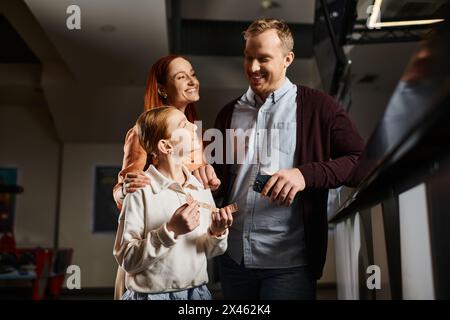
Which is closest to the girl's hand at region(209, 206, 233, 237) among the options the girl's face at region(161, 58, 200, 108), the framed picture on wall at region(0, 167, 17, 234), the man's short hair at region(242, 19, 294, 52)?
the girl's face at region(161, 58, 200, 108)

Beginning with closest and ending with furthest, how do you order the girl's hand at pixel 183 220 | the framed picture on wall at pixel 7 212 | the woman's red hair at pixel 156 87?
the girl's hand at pixel 183 220 → the woman's red hair at pixel 156 87 → the framed picture on wall at pixel 7 212

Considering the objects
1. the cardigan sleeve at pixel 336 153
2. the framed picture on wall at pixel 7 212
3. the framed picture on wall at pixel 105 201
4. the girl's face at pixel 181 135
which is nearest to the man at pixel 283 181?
the cardigan sleeve at pixel 336 153

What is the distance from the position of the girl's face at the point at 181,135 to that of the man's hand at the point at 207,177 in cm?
5

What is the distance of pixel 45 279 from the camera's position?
1146mm

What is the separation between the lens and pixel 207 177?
3.07ft

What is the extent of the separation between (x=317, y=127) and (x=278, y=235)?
9.4 inches

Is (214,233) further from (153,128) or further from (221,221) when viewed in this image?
(153,128)

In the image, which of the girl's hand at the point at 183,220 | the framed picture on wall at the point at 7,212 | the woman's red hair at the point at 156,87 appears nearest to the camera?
the girl's hand at the point at 183,220

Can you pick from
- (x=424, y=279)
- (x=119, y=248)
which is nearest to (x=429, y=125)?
(x=424, y=279)

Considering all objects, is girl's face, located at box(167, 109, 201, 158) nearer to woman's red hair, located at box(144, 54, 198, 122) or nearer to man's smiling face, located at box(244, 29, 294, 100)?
woman's red hair, located at box(144, 54, 198, 122)

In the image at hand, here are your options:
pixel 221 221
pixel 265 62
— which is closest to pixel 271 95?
pixel 265 62

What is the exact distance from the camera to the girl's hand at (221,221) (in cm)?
85

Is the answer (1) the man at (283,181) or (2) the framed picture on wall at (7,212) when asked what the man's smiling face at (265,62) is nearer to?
(1) the man at (283,181)

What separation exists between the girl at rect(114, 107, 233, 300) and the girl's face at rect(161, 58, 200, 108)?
0.04m
